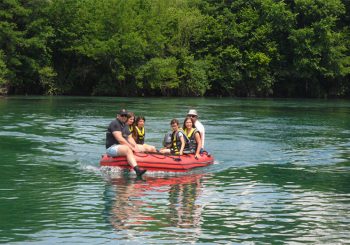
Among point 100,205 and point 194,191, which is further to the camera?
point 194,191

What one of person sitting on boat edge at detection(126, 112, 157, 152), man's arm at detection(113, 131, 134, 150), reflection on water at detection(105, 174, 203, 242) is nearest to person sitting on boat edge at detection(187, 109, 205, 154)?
person sitting on boat edge at detection(126, 112, 157, 152)

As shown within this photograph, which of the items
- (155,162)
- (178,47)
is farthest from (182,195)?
(178,47)

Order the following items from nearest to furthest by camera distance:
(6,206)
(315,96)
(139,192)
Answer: (6,206), (139,192), (315,96)

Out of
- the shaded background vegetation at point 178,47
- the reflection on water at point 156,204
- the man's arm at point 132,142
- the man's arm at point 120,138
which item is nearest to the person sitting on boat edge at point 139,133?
the man's arm at point 132,142

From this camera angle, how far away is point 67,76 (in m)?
64.0

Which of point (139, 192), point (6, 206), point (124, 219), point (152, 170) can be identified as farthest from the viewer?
point (152, 170)

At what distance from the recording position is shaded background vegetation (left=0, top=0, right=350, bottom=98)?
61.4m

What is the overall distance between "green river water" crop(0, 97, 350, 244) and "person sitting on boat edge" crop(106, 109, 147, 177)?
1.71ft

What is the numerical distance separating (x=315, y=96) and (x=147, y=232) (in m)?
60.9

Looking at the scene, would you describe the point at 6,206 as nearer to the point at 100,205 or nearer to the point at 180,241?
the point at 100,205

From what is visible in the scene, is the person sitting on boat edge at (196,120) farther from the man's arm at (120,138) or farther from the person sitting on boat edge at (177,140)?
the man's arm at (120,138)

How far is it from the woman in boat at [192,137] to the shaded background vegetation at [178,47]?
144ft

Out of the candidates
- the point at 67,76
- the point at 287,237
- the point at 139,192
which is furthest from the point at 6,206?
the point at 67,76

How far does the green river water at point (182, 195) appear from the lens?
10102mm
